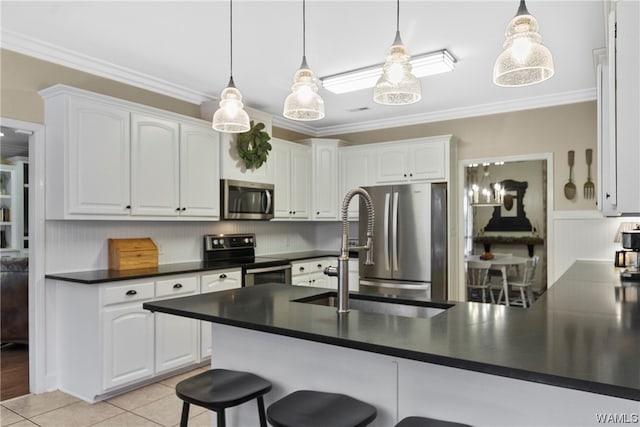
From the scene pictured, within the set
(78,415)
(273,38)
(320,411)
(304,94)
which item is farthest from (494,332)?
(78,415)

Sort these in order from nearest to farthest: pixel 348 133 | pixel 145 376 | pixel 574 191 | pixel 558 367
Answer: pixel 558 367 < pixel 145 376 < pixel 574 191 < pixel 348 133

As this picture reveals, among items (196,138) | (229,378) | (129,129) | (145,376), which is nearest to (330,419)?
(229,378)

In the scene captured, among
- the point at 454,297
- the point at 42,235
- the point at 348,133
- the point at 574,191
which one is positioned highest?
the point at 348,133

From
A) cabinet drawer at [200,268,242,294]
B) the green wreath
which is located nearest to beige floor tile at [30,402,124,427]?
cabinet drawer at [200,268,242,294]

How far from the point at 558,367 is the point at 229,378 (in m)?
1.31

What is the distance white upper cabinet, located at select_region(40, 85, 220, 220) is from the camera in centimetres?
321

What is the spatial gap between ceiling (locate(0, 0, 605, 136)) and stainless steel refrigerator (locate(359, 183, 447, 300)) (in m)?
1.13

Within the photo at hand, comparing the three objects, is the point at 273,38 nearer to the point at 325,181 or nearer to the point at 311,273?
the point at 325,181

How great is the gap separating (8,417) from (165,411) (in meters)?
1.00

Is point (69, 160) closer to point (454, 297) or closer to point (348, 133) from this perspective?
point (348, 133)

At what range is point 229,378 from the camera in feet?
6.23

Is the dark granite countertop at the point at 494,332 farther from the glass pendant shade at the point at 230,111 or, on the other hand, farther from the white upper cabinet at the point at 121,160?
the white upper cabinet at the point at 121,160

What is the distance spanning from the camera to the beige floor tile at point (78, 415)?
110 inches

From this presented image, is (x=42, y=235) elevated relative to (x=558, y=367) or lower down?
elevated
